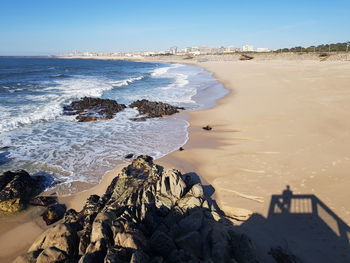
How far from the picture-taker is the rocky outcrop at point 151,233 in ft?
14.2

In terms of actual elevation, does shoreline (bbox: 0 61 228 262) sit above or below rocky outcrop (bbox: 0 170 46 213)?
below

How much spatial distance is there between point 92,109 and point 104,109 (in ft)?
3.60

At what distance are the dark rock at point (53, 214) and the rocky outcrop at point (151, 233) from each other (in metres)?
0.68

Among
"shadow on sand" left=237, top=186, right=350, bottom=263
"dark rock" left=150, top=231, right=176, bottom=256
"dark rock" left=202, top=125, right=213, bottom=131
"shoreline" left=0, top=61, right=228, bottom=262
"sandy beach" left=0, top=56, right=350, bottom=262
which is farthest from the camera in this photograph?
"dark rock" left=202, top=125, right=213, bottom=131

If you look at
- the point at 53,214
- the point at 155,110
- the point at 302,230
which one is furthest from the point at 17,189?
the point at 155,110

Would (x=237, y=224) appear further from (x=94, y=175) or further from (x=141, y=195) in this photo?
A: (x=94, y=175)

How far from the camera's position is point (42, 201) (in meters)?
7.75

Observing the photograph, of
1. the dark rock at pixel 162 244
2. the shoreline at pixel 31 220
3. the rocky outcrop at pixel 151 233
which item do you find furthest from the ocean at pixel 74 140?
the dark rock at pixel 162 244

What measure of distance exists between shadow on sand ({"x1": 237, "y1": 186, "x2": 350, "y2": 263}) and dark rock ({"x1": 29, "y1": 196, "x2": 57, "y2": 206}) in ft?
17.6

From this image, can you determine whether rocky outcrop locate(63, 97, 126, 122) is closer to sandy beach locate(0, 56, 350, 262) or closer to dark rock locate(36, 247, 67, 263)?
sandy beach locate(0, 56, 350, 262)

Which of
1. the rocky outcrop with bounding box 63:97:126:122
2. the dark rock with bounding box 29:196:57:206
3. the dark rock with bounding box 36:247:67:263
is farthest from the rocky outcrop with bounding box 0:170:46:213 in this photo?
the rocky outcrop with bounding box 63:97:126:122

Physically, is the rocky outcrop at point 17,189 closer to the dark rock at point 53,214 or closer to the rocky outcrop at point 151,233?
the dark rock at point 53,214

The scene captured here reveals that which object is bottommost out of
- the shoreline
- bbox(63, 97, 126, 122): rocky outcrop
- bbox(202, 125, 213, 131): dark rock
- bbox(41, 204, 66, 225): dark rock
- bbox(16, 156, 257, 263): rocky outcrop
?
bbox(63, 97, 126, 122): rocky outcrop

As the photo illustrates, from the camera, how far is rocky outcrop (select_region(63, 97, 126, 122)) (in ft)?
58.2
